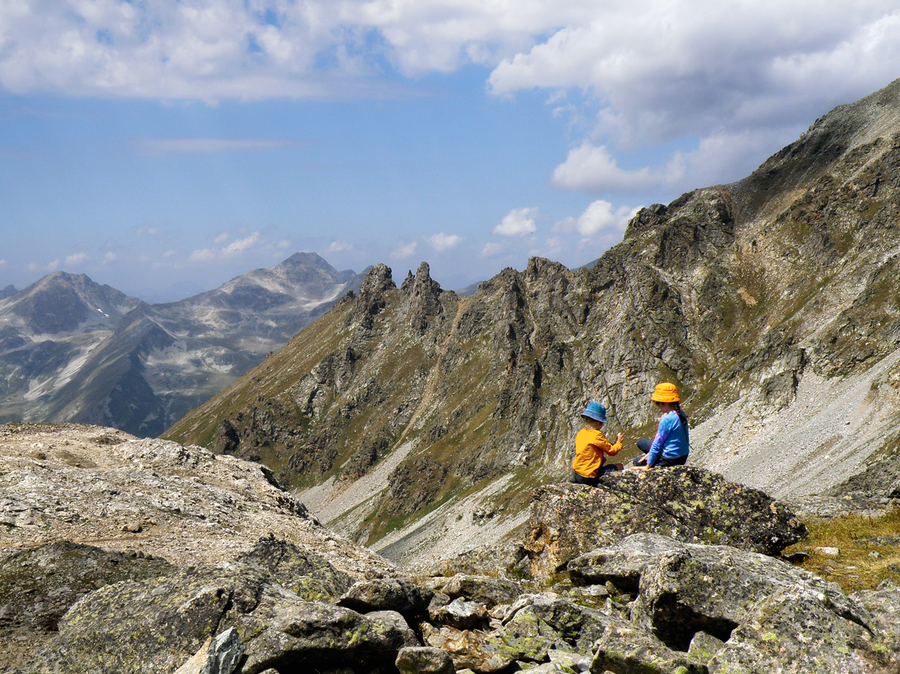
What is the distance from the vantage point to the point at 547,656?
10.9 m

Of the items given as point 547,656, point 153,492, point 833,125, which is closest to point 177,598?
point 547,656

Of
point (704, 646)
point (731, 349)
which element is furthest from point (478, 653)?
point (731, 349)

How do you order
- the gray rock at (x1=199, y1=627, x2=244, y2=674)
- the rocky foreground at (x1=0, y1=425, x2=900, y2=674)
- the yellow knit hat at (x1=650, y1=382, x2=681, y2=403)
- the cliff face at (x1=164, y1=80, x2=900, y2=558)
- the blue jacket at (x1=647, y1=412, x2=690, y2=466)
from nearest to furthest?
the rocky foreground at (x1=0, y1=425, x2=900, y2=674) < the gray rock at (x1=199, y1=627, x2=244, y2=674) < the yellow knit hat at (x1=650, y1=382, x2=681, y2=403) < the blue jacket at (x1=647, y1=412, x2=690, y2=466) < the cliff face at (x1=164, y1=80, x2=900, y2=558)

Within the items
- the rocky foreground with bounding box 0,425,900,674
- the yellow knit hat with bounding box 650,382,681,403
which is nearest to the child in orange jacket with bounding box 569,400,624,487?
the rocky foreground with bounding box 0,425,900,674

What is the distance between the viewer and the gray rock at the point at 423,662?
1009cm

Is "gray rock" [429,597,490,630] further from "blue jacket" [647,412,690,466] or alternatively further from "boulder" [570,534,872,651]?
"blue jacket" [647,412,690,466]

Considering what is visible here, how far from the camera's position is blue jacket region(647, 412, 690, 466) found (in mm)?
16734

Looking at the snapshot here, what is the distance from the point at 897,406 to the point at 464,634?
82835 millimetres

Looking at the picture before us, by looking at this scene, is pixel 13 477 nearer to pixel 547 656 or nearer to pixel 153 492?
pixel 153 492

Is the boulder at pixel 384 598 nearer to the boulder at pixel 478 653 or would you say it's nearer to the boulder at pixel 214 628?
the boulder at pixel 214 628

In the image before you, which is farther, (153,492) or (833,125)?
(833,125)

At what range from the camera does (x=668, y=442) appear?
17.0 meters

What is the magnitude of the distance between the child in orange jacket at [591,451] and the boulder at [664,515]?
0.37 meters

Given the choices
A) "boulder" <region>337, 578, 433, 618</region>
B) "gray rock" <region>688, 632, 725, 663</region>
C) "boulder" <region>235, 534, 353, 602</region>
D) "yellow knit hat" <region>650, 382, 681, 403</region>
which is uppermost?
"yellow knit hat" <region>650, 382, 681, 403</region>
